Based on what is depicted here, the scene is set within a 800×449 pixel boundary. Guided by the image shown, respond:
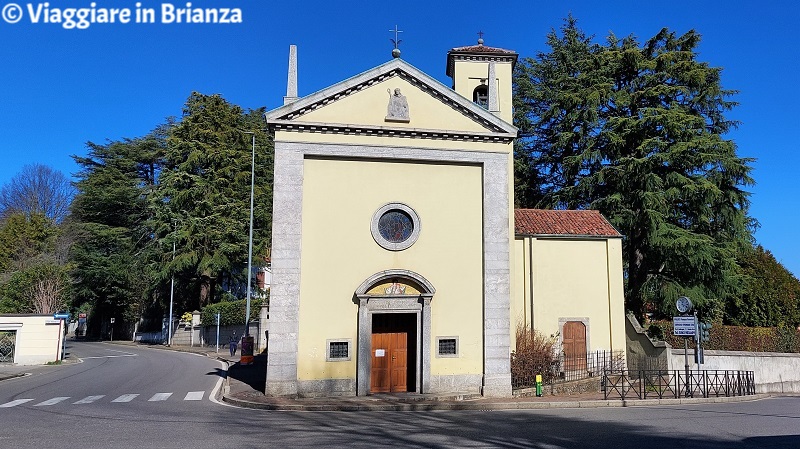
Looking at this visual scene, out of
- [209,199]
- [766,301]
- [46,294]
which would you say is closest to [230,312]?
[209,199]

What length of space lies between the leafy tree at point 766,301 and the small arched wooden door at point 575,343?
517 inches

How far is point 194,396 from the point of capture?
1648cm

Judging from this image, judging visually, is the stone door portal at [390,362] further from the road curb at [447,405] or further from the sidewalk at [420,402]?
the road curb at [447,405]

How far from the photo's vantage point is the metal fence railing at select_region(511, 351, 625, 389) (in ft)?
57.8

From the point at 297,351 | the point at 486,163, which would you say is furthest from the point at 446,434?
the point at 486,163

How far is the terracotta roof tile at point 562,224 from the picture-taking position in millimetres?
21328

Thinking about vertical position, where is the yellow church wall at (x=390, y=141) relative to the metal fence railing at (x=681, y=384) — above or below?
above

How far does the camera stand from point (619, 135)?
28781mm

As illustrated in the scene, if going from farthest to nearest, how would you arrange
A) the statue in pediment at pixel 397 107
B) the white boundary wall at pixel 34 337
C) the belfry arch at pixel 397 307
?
1. the white boundary wall at pixel 34 337
2. the statue in pediment at pixel 397 107
3. the belfry arch at pixel 397 307

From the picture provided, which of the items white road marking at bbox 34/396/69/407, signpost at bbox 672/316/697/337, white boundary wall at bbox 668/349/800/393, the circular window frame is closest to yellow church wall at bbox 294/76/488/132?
the circular window frame

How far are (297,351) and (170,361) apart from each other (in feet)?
57.7

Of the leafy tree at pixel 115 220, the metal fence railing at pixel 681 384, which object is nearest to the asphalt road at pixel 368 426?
the metal fence railing at pixel 681 384

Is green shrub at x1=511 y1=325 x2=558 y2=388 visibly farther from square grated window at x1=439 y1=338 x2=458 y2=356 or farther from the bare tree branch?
the bare tree branch

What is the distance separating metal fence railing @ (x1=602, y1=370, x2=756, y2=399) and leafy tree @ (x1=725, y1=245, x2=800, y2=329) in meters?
10.5
